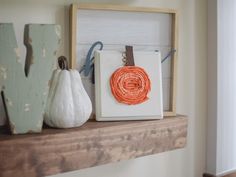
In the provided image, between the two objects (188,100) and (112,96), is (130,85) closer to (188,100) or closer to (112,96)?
(112,96)


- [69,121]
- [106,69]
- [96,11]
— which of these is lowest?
[69,121]

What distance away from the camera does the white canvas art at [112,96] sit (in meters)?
0.87

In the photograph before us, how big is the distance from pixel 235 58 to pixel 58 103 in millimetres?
780

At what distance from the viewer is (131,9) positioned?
0.96m

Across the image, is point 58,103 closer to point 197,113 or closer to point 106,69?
point 106,69

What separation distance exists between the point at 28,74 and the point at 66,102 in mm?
114

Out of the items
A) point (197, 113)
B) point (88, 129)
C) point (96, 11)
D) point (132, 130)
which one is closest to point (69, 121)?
point (88, 129)

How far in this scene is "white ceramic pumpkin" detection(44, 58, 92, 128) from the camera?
2.51ft

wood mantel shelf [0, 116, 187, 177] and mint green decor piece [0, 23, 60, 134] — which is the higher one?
mint green decor piece [0, 23, 60, 134]

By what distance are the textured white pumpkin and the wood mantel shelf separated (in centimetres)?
2

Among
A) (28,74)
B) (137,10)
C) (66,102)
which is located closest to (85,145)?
(66,102)

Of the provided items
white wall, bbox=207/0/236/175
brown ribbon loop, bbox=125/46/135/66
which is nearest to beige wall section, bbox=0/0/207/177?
white wall, bbox=207/0/236/175

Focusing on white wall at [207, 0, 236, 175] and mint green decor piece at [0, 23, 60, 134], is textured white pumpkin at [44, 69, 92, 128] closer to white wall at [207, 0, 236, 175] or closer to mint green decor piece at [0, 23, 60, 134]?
mint green decor piece at [0, 23, 60, 134]

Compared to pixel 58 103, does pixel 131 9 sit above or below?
above
